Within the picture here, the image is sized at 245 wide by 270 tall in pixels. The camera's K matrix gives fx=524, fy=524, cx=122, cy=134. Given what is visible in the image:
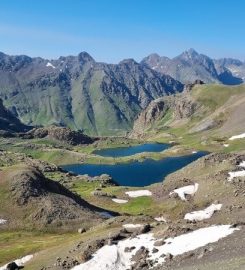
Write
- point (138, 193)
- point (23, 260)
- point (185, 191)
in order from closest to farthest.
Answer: point (23, 260) < point (185, 191) < point (138, 193)

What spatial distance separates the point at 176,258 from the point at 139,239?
969 centimetres

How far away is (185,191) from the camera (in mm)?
121875

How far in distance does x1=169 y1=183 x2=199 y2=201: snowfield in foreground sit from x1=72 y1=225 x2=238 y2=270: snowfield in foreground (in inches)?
2265

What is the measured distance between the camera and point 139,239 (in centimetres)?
6166

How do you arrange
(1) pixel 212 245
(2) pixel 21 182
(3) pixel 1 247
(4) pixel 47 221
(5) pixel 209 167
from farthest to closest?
(5) pixel 209 167 < (2) pixel 21 182 < (4) pixel 47 221 < (3) pixel 1 247 < (1) pixel 212 245

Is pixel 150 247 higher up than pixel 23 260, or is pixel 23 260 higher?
pixel 150 247

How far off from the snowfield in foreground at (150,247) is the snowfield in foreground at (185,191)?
57.5 metres

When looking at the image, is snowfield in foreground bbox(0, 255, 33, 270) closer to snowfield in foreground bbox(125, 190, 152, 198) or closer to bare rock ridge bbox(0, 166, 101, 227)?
bare rock ridge bbox(0, 166, 101, 227)

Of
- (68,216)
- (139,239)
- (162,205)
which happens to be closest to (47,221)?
(68,216)

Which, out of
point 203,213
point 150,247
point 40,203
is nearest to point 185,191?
point 203,213

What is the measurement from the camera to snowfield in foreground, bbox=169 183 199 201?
391 feet

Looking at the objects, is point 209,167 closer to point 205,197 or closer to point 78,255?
point 205,197

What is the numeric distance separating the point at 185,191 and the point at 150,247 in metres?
65.3

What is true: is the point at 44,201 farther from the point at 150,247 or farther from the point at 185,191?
the point at 150,247
